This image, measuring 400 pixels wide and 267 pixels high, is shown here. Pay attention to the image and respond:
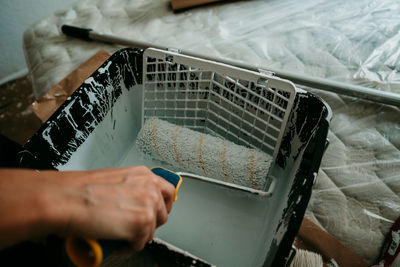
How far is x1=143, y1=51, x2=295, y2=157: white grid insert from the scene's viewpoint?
0.58m

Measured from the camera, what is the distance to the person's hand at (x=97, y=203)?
26 centimetres

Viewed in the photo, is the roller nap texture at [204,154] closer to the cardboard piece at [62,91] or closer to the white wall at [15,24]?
the cardboard piece at [62,91]

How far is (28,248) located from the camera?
20.9 inches

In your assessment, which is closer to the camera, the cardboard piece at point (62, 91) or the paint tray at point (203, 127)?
the paint tray at point (203, 127)

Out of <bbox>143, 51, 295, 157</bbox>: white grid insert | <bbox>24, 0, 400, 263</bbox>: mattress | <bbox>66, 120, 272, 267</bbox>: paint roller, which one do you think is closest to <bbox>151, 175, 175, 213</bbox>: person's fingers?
<bbox>66, 120, 272, 267</bbox>: paint roller

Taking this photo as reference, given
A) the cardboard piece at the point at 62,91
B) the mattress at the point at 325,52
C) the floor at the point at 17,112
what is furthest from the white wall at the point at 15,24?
the cardboard piece at the point at 62,91

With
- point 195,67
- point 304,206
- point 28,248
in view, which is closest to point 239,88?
point 195,67

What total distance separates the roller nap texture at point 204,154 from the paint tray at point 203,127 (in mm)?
31

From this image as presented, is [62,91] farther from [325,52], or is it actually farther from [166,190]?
[325,52]

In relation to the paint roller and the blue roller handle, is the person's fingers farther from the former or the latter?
the paint roller

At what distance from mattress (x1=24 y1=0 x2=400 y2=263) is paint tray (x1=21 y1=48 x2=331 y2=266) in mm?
155

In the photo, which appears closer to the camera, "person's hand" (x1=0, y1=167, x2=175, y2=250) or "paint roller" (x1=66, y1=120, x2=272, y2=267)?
"person's hand" (x1=0, y1=167, x2=175, y2=250)

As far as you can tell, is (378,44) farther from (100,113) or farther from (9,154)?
(9,154)

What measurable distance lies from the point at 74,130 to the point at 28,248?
0.26 meters
